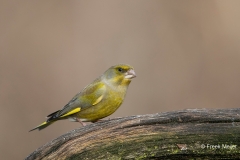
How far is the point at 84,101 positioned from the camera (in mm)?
5746

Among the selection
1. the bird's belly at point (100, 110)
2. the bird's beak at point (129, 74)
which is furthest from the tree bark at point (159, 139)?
the bird's beak at point (129, 74)

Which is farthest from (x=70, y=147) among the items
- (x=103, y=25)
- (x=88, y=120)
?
(x=103, y=25)

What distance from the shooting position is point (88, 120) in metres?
5.73

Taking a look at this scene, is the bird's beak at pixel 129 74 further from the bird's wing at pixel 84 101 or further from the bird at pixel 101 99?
the bird's wing at pixel 84 101

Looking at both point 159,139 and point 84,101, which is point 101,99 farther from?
point 159,139

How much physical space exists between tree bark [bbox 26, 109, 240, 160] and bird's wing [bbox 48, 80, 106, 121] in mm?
1016

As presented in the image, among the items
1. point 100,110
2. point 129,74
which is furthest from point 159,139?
point 129,74

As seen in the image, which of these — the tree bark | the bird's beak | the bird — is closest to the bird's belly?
the bird

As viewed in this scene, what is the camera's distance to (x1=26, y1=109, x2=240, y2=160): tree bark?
4.32 meters

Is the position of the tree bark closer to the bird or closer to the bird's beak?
the bird

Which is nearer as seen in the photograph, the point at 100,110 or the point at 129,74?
the point at 100,110

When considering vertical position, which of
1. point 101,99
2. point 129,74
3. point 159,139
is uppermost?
point 129,74

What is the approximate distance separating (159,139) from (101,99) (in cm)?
142

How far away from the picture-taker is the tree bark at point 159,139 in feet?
14.2
